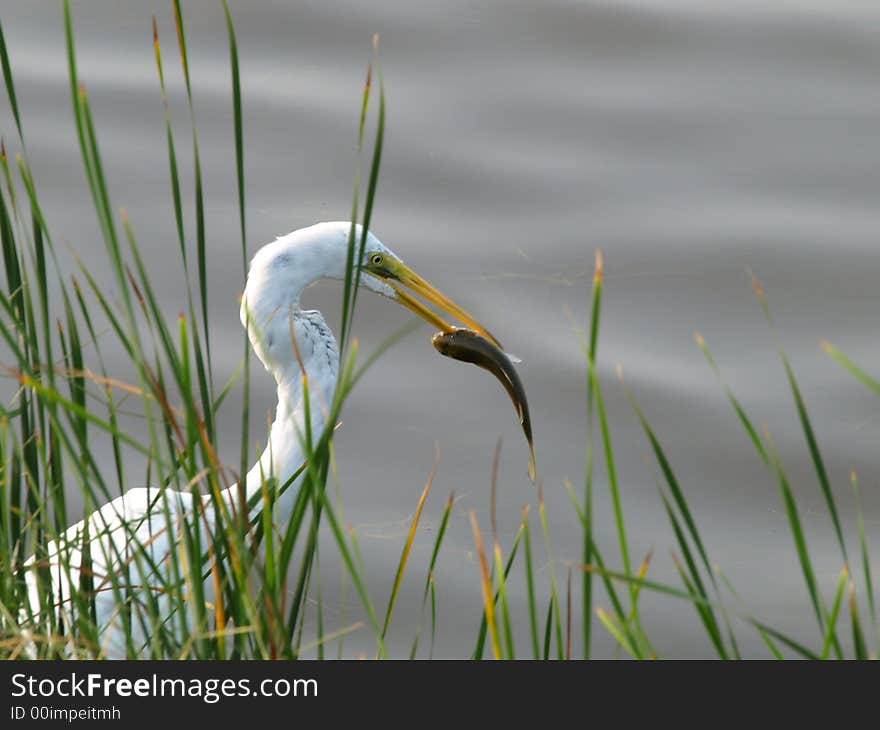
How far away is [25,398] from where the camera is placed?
2.58 meters

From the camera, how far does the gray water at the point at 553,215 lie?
15.9 ft

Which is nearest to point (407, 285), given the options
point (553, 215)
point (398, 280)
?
point (398, 280)

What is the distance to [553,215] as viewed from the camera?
5973mm

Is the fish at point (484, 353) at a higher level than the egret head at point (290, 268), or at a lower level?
lower

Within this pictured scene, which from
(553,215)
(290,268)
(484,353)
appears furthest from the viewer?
(553,215)

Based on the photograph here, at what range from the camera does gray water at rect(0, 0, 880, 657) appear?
4832 millimetres

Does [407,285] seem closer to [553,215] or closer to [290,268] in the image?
[290,268]

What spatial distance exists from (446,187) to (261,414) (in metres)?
1.43

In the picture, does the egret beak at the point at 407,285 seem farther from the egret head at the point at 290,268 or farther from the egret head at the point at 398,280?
the egret head at the point at 290,268

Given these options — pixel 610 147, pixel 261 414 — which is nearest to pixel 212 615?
pixel 261 414

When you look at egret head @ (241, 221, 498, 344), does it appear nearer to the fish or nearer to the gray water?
the fish

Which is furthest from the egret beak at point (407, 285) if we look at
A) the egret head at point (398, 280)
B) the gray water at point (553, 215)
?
the gray water at point (553, 215)

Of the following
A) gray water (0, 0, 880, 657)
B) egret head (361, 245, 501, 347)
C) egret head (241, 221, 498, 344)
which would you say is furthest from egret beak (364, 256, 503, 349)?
gray water (0, 0, 880, 657)

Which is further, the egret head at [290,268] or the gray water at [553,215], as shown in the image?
the gray water at [553,215]
